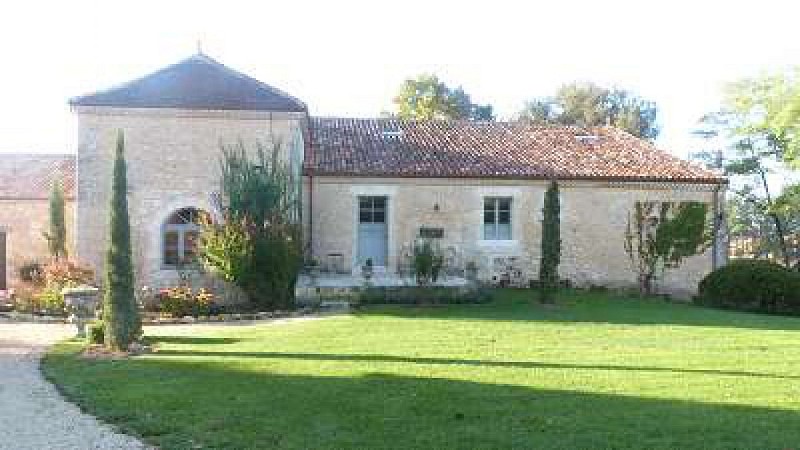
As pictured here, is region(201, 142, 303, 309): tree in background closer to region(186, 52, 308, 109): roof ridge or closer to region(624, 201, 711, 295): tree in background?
region(186, 52, 308, 109): roof ridge

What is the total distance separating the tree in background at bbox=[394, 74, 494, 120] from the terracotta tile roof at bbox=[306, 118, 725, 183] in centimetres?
1522

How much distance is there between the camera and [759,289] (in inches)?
835

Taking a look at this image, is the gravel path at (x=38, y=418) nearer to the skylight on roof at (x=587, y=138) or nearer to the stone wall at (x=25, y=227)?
the stone wall at (x=25, y=227)

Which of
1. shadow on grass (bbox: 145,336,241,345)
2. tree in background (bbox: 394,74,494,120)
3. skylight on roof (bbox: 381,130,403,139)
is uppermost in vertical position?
tree in background (bbox: 394,74,494,120)

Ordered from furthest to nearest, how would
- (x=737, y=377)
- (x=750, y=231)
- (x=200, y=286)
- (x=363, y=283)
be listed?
(x=750, y=231) < (x=200, y=286) < (x=363, y=283) < (x=737, y=377)

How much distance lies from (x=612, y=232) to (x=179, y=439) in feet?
62.3

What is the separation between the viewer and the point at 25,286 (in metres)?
21.2

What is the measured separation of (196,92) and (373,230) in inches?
243

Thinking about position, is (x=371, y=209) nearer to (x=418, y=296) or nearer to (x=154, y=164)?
(x=418, y=296)

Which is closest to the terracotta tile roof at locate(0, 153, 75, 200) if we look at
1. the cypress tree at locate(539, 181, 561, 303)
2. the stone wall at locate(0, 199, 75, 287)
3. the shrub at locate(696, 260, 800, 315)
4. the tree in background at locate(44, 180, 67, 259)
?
the stone wall at locate(0, 199, 75, 287)

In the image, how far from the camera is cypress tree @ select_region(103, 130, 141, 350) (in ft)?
40.8

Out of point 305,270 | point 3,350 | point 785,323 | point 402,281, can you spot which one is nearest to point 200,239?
point 305,270

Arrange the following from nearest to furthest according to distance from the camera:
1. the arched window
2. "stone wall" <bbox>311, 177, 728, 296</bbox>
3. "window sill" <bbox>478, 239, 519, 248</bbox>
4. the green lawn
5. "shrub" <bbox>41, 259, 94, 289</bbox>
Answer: the green lawn < "shrub" <bbox>41, 259, 94, 289</bbox> < the arched window < "stone wall" <bbox>311, 177, 728, 296</bbox> < "window sill" <bbox>478, 239, 519, 248</bbox>

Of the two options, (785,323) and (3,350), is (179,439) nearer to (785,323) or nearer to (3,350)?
(3,350)
